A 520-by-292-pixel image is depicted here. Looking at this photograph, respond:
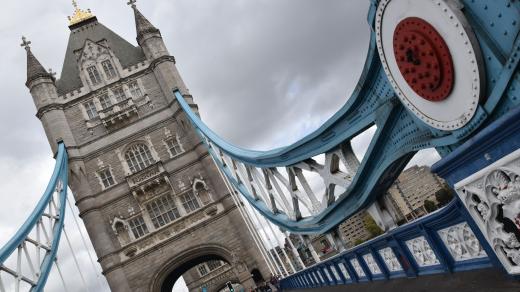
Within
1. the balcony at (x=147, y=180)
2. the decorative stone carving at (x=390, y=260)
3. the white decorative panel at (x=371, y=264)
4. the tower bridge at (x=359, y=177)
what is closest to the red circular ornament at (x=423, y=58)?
the tower bridge at (x=359, y=177)

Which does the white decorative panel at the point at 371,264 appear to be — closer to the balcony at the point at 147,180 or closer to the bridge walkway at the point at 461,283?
the bridge walkway at the point at 461,283

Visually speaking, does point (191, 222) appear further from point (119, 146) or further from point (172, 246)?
point (119, 146)

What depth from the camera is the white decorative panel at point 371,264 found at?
6916mm

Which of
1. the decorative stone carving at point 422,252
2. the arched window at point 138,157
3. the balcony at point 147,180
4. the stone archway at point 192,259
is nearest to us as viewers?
the decorative stone carving at point 422,252

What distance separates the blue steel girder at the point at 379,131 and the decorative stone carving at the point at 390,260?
66 centimetres

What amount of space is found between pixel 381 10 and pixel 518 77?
53.3 inches

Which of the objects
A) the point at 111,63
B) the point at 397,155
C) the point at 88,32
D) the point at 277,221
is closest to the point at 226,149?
the point at 277,221

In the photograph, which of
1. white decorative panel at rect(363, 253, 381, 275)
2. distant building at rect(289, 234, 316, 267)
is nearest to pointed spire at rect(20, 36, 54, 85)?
distant building at rect(289, 234, 316, 267)

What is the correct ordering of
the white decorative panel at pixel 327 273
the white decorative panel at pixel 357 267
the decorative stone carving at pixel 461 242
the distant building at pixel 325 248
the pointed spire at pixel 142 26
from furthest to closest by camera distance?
the pointed spire at pixel 142 26 < the distant building at pixel 325 248 < the white decorative panel at pixel 327 273 < the white decorative panel at pixel 357 267 < the decorative stone carving at pixel 461 242

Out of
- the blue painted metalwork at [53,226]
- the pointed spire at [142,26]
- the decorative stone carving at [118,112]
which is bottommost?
the blue painted metalwork at [53,226]

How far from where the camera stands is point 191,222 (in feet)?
73.4

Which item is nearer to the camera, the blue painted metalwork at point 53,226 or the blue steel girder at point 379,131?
the blue steel girder at point 379,131

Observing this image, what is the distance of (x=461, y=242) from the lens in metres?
4.30

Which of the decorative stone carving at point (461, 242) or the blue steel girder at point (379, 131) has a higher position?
the blue steel girder at point (379, 131)
